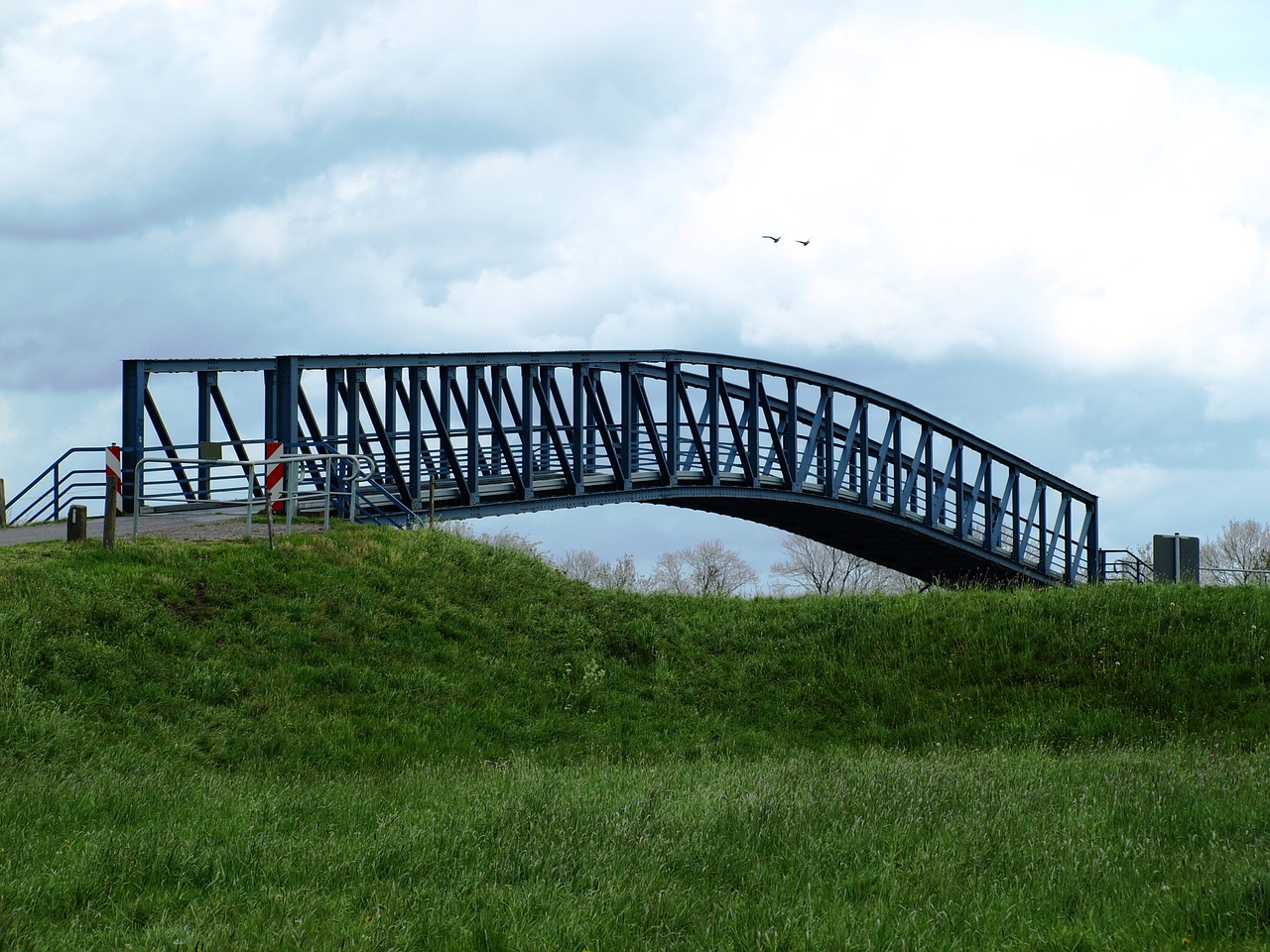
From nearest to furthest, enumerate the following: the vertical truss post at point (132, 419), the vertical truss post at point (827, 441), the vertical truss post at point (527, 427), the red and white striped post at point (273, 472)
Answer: the red and white striped post at point (273, 472) < the vertical truss post at point (132, 419) < the vertical truss post at point (527, 427) < the vertical truss post at point (827, 441)

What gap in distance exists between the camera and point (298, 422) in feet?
84.3

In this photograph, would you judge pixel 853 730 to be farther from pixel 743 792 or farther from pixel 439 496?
pixel 439 496

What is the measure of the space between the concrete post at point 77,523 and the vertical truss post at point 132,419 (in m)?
5.30

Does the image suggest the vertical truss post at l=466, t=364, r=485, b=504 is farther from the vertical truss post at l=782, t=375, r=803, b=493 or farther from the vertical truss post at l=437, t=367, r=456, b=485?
the vertical truss post at l=782, t=375, r=803, b=493

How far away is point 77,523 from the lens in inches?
757

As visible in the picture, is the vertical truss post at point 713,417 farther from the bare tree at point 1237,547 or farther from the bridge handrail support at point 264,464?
the bare tree at point 1237,547

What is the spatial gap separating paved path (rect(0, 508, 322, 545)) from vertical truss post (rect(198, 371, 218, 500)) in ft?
2.33

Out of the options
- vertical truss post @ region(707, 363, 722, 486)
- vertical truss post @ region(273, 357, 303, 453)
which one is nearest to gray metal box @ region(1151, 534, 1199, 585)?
vertical truss post @ region(707, 363, 722, 486)

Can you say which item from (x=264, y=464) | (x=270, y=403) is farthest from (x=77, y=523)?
(x=270, y=403)

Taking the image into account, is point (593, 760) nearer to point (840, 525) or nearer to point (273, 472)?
point (273, 472)

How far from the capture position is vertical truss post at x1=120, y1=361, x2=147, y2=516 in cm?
2470

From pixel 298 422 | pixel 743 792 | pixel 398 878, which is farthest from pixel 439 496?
pixel 398 878

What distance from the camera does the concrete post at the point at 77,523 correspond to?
62.6 feet

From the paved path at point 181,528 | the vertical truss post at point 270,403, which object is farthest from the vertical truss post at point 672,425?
the paved path at point 181,528
